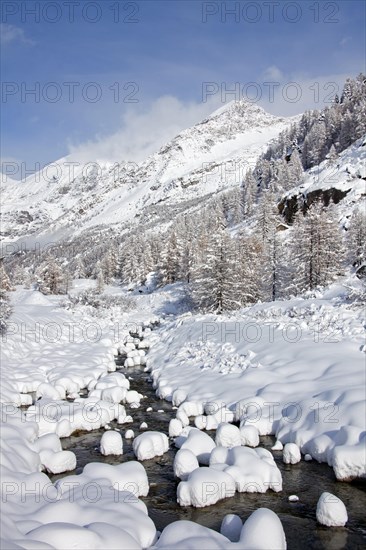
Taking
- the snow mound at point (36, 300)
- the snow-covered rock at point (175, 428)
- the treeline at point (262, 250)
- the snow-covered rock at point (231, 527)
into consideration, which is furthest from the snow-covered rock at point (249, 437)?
the snow mound at point (36, 300)

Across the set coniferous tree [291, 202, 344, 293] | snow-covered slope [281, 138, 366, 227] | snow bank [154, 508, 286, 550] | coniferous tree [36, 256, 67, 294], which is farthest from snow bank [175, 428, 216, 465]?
coniferous tree [36, 256, 67, 294]

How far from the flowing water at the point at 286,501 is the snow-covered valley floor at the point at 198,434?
0.04m

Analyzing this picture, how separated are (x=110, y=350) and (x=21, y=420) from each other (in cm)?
1432

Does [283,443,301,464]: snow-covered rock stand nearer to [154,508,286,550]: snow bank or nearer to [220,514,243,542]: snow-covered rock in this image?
[220,514,243,542]: snow-covered rock

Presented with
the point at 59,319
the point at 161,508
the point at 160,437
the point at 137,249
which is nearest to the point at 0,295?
the point at 59,319

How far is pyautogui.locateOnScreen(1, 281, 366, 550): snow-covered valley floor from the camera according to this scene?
769 centimetres

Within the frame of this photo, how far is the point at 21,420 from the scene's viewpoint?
13.2 m

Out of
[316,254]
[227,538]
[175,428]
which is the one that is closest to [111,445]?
[175,428]

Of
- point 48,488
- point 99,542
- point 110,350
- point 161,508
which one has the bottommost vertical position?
point 110,350

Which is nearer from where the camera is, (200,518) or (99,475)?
(200,518)

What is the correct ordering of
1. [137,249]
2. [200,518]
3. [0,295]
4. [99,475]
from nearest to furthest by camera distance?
[200,518] → [99,475] → [0,295] → [137,249]

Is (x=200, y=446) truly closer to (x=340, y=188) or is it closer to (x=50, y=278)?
(x=50, y=278)

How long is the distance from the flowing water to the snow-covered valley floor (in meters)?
0.04

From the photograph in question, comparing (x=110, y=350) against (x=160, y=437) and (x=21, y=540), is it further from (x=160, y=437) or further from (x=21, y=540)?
(x=21, y=540)
